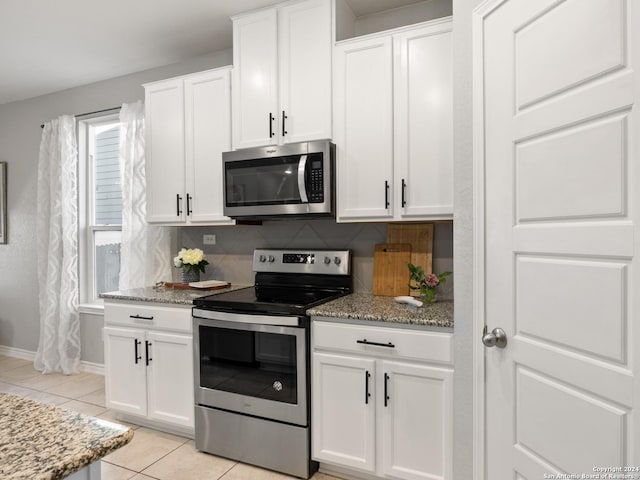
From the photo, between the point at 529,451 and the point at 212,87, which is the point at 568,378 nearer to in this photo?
the point at 529,451

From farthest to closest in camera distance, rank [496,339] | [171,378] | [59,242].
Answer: [59,242]
[171,378]
[496,339]

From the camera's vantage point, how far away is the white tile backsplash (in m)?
2.50

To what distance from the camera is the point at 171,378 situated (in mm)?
2582

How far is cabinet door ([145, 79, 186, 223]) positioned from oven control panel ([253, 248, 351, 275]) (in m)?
0.65

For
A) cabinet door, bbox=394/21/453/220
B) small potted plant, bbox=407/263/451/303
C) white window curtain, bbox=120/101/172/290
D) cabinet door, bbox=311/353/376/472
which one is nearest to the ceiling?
white window curtain, bbox=120/101/172/290

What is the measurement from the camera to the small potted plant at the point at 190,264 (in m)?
2.99

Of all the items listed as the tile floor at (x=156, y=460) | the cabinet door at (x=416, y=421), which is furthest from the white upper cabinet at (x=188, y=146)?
the cabinet door at (x=416, y=421)

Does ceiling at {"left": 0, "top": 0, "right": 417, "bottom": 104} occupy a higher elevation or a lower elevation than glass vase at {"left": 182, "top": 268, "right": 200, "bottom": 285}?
higher

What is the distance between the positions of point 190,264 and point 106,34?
172 cm

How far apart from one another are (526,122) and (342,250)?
4.82 feet

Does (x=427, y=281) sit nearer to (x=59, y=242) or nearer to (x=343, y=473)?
(x=343, y=473)

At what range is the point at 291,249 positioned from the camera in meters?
2.84

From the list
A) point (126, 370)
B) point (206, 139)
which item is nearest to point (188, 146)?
point (206, 139)

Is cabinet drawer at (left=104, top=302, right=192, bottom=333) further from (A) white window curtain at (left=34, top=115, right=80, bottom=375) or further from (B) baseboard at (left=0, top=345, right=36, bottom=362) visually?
(B) baseboard at (left=0, top=345, right=36, bottom=362)
